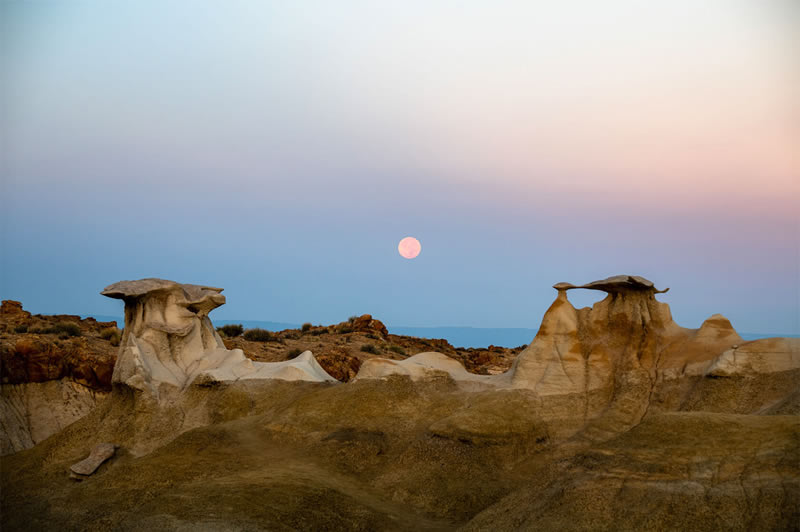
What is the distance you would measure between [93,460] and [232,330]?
2365 centimetres

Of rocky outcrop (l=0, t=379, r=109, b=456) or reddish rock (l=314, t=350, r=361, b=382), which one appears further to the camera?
reddish rock (l=314, t=350, r=361, b=382)

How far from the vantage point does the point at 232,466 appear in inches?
505

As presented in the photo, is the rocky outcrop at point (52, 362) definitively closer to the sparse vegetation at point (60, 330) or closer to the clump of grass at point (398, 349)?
the sparse vegetation at point (60, 330)

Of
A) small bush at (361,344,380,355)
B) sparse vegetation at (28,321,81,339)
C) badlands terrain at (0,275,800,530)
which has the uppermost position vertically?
sparse vegetation at (28,321,81,339)

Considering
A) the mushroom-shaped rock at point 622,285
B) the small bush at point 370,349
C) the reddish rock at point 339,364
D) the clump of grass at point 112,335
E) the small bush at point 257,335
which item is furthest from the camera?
the small bush at point 257,335

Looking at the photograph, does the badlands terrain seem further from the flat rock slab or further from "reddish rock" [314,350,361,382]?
"reddish rock" [314,350,361,382]

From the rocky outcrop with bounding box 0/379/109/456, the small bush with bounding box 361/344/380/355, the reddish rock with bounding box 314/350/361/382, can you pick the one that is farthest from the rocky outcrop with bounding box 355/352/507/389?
the small bush with bounding box 361/344/380/355

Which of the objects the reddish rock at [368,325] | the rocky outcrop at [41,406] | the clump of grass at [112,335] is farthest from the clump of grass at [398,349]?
the rocky outcrop at [41,406]

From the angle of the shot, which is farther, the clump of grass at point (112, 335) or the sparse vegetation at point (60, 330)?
the clump of grass at point (112, 335)

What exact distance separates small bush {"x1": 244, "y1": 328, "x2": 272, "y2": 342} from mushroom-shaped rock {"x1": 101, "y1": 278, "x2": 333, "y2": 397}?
51.0 feet

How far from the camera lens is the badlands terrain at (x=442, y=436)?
7918 mm

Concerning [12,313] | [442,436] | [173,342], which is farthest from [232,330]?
[442,436]

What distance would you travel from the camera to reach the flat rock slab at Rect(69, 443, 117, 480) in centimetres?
1473

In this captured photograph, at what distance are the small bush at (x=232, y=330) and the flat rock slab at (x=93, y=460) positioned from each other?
2198 centimetres
